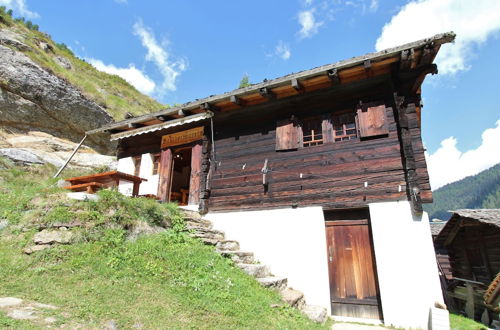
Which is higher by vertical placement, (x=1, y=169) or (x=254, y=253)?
(x=1, y=169)

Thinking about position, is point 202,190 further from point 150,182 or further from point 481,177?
point 481,177

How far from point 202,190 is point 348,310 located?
219 inches

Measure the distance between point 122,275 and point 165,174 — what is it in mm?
6212

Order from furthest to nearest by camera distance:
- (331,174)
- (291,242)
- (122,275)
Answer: (331,174) → (291,242) → (122,275)

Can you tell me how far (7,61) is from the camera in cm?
1642

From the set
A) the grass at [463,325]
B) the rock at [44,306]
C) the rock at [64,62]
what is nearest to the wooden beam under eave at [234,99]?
the rock at [44,306]

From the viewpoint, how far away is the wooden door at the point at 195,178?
9875 mm

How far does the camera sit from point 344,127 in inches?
329

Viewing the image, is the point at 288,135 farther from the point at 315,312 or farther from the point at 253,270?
the point at 315,312

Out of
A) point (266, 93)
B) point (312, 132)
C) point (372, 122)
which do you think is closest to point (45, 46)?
point (266, 93)

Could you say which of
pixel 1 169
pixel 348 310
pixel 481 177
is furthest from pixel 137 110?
pixel 481 177

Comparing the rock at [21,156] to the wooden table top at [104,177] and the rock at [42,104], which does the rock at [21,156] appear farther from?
the wooden table top at [104,177]

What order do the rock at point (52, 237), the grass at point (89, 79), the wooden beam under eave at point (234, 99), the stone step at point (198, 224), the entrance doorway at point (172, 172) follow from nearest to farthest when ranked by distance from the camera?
1. the rock at point (52, 237)
2. the stone step at point (198, 224)
3. the wooden beam under eave at point (234, 99)
4. the entrance doorway at point (172, 172)
5. the grass at point (89, 79)

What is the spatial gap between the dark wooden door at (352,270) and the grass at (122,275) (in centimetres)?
166
